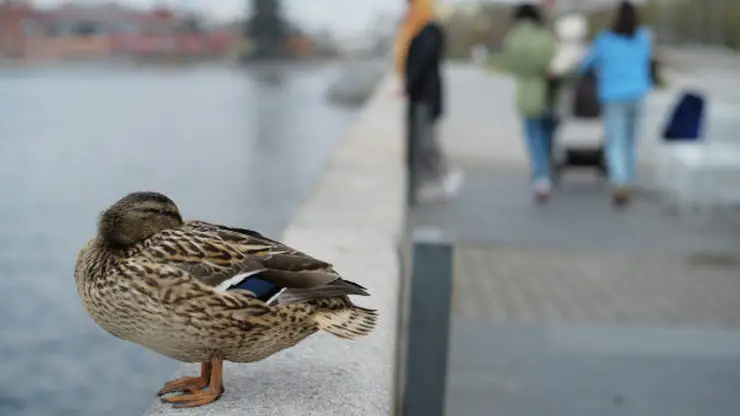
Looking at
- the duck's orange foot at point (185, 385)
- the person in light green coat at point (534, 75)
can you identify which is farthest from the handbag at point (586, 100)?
the duck's orange foot at point (185, 385)

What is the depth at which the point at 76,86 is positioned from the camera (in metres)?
Answer: 58.7

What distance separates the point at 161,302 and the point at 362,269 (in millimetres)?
1851

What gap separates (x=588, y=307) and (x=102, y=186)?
1073 cm

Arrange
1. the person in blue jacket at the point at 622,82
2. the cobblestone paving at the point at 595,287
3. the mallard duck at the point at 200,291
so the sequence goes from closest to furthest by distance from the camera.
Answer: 1. the mallard duck at the point at 200,291
2. the cobblestone paving at the point at 595,287
3. the person in blue jacket at the point at 622,82

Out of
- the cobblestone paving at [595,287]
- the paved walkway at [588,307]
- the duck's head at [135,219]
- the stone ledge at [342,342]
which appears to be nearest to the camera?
the duck's head at [135,219]

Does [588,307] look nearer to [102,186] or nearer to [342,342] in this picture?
[342,342]

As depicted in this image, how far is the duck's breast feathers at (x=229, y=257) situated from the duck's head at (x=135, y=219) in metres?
0.04

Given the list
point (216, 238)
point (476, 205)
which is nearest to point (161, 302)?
point (216, 238)

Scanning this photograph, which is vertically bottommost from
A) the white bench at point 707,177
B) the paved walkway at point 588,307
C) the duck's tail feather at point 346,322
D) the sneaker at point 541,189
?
the paved walkway at point 588,307

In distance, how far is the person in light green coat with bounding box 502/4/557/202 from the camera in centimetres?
1098

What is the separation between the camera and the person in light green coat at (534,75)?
11.0 metres

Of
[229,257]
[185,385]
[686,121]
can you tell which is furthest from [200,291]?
[686,121]

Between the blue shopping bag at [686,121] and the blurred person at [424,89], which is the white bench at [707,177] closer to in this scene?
the blue shopping bag at [686,121]

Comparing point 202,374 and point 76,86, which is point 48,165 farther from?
point 76,86
